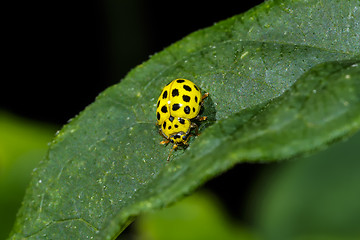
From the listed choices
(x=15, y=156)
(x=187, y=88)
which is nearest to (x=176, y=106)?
(x=187, y=88)

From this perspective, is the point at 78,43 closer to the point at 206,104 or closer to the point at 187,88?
the point at 187,88

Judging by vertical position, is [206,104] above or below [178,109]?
below

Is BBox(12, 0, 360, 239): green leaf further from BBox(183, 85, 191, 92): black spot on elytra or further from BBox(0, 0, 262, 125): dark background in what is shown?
BBox(0, 0, 262, 125): dark background

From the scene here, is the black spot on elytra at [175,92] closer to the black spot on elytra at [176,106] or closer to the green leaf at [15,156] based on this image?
the black spot on elytra at [176,106]

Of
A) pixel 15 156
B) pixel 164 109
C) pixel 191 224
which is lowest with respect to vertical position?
pixel 191 224

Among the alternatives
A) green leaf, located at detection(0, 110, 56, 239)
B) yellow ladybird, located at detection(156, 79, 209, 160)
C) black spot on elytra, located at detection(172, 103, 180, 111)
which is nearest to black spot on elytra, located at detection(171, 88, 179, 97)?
yellow ladybird, located at detection(156, 79, 209, 160)

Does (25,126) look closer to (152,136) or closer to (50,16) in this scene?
(50,16)

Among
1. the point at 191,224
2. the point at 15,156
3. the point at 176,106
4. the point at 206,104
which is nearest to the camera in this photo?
the point at 206,104
